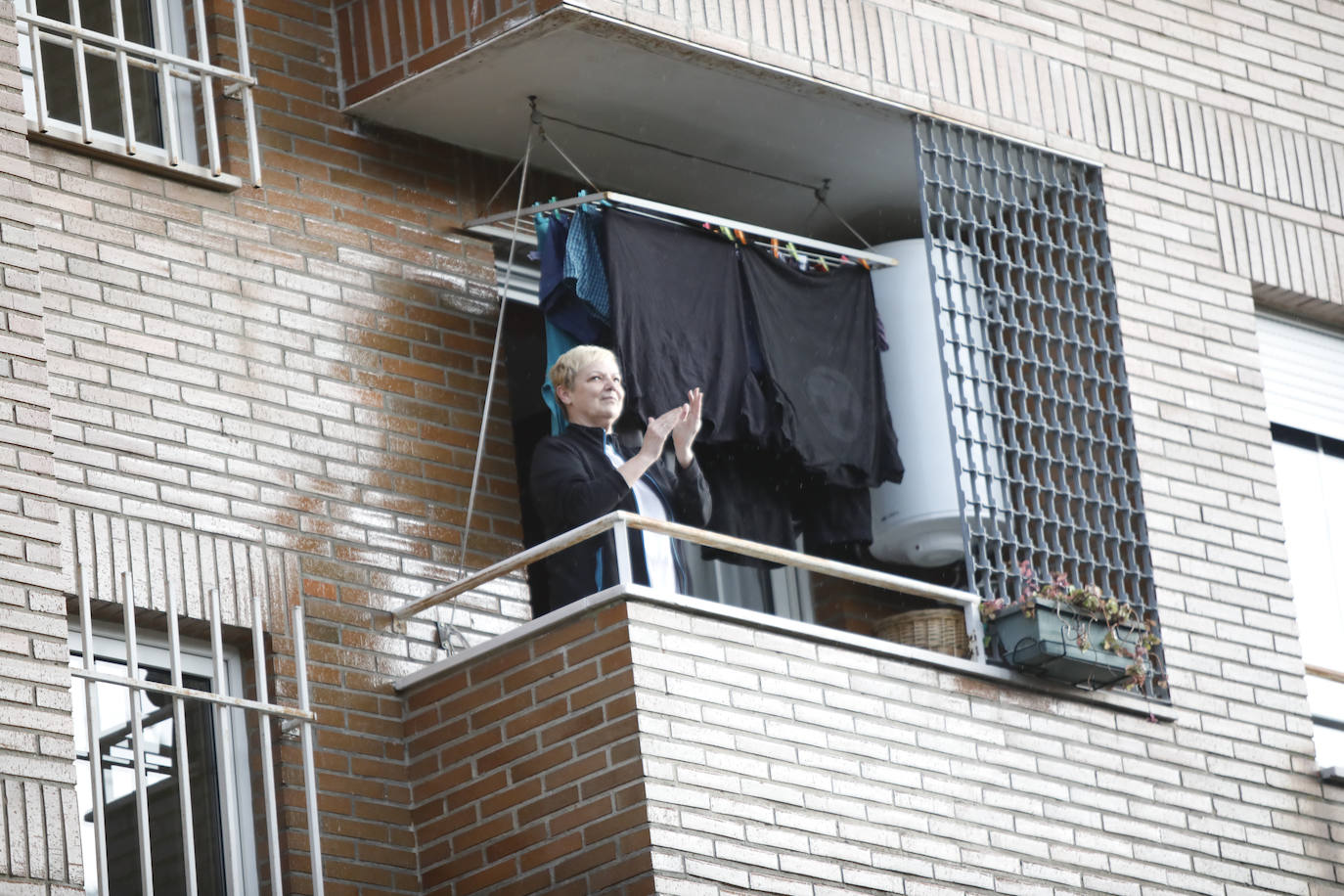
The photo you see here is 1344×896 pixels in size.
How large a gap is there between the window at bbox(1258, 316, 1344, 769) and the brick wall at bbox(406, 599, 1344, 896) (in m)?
1.61

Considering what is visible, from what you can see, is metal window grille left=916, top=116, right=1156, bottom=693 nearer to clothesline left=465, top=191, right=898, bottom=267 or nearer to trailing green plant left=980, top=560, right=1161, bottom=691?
trailing green plant left=980, top=560, right=1161, bottom=691

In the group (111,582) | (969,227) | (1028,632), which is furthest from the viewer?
(969,227)

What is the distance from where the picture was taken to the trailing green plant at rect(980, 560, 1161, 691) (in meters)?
10.1

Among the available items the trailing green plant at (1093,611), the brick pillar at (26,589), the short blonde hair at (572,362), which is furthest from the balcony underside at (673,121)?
the brick pillar at (26,589)

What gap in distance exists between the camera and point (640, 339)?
33.4 ft

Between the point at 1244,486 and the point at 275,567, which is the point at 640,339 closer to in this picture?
the point at 275,567

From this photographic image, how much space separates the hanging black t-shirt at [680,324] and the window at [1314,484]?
2.70 meters

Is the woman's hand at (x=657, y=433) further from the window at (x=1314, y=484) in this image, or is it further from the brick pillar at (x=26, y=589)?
the window at (x=1314, y=484)

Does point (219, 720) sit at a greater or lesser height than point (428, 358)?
lesser

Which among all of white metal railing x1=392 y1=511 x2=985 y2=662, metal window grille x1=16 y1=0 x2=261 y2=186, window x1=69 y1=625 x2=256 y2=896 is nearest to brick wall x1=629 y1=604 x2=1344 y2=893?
white metal railing x1=392 y1=511 x2=985 y2=662

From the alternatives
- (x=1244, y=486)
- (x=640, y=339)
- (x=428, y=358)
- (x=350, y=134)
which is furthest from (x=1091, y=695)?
(x=350, y=134)

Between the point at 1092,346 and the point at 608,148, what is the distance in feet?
7.32

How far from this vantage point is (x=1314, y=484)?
12.0 meters

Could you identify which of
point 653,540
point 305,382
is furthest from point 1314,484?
point 305,382
